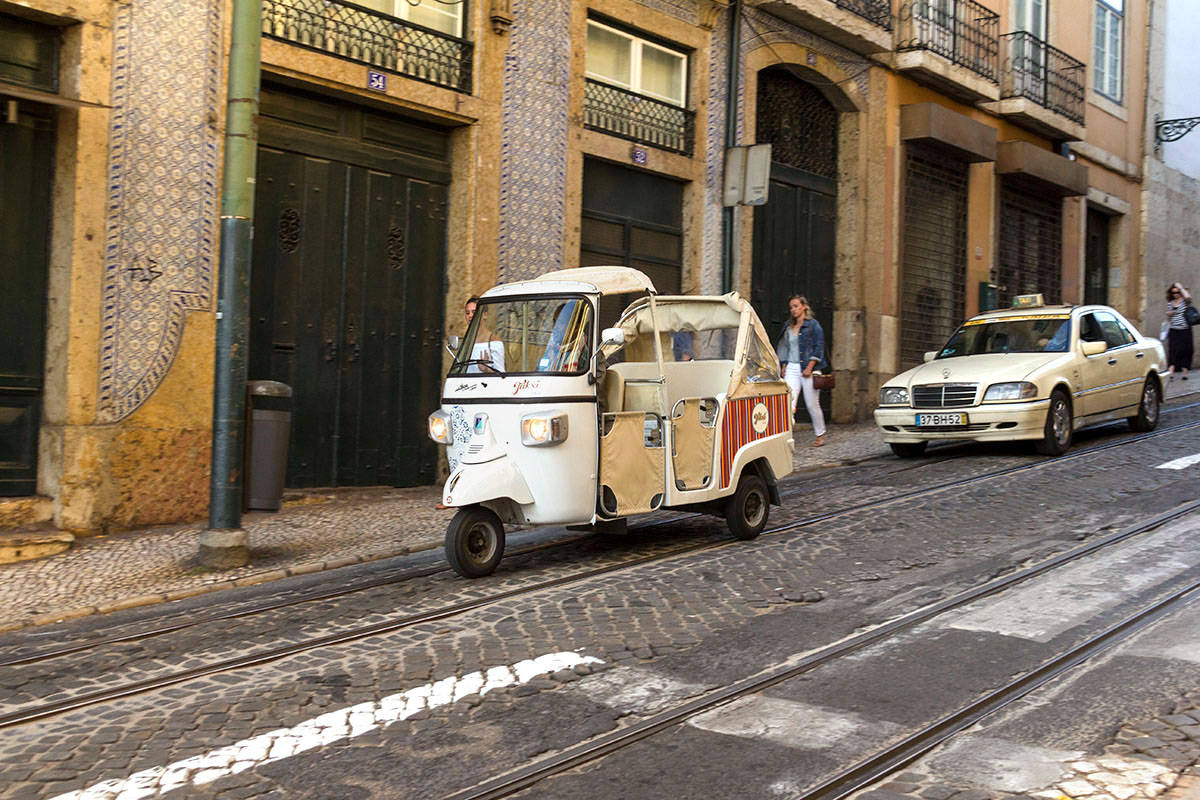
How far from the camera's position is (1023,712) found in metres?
4.68

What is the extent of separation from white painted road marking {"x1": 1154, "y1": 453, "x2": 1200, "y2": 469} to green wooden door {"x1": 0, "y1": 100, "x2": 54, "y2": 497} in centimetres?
1060

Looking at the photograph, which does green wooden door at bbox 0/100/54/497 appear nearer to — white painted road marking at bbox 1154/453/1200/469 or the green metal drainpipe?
the green metal drainpipe

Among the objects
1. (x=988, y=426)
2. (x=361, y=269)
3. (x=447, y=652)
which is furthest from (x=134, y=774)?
(x=988, y=426)

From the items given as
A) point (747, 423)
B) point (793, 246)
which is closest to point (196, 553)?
point (747, 423)

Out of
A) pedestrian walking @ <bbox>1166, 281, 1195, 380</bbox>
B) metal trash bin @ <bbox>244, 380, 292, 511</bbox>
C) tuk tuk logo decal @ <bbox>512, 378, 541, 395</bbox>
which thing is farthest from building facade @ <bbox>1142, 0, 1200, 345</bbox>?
metal trash bin @ <bbox>244, 380, 292, 511</bbox>

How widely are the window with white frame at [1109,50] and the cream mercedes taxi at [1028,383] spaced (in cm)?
1435

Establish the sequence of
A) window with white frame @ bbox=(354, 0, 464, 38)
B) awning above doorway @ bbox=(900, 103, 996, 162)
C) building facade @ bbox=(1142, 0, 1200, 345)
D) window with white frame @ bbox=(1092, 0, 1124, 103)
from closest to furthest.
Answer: window with white frame @ bbox=(354, 0, 464, 38), awning above doorway @ bbox=(900, 103, 996, 162), window with white frame @ bbox=(1092, 0, 1124, 103), building facade @ bbox=(1142, 0, 1200, 345)

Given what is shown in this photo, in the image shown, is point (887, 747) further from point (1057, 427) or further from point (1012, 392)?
point (1057, 427)

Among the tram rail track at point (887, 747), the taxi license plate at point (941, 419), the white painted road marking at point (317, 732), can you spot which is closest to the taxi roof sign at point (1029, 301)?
the taxi license plate at point (941, 419)

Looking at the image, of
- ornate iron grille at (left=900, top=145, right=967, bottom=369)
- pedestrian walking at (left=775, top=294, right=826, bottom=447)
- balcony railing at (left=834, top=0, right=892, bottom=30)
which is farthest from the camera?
ornate iron grille at (left=900, top=145, right=967, bottom=369)

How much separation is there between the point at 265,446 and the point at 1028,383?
27.0 ft

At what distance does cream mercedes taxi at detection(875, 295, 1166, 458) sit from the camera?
1252 cm

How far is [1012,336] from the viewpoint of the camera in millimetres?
13727

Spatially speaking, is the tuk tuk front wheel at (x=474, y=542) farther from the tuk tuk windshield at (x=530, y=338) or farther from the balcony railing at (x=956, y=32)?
the balcony railing at (x=956, y=32)
